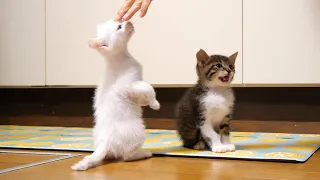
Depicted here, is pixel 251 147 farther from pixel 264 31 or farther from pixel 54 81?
pixel 54 81

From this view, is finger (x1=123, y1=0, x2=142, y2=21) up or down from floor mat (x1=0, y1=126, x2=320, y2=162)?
up

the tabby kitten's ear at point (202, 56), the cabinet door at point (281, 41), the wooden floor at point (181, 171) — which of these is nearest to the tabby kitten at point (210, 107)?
the tabby kitten's ear at point (202, 56)

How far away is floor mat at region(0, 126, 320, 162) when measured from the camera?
1.27 meters

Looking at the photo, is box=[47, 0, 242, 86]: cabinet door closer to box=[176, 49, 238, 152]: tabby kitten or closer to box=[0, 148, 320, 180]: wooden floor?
box=[176, 49, 238, 152]: tabby kitten

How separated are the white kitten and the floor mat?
190 mm

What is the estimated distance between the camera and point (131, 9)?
1227 mm

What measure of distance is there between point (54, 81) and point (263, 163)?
4.50 feet

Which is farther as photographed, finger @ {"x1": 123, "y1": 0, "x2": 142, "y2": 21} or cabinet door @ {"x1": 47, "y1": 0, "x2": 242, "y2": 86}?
cabinet door @ {"x1": 47, "y1": 0, "x2": 242, "y2": 86}

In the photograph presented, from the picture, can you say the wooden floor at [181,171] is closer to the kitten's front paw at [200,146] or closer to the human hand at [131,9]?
the kitten's front paw at [200,146]

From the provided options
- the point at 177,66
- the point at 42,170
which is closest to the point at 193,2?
the point at 177,66

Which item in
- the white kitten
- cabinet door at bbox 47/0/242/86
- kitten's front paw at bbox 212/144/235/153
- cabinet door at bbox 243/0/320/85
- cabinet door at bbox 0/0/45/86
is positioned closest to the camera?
the white kitten

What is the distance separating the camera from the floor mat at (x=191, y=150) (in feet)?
4.16

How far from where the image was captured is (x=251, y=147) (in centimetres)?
143

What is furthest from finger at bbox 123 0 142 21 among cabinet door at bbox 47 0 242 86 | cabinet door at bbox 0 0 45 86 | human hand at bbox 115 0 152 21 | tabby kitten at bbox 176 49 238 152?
cabinet door at bbox 0 0 45 86
